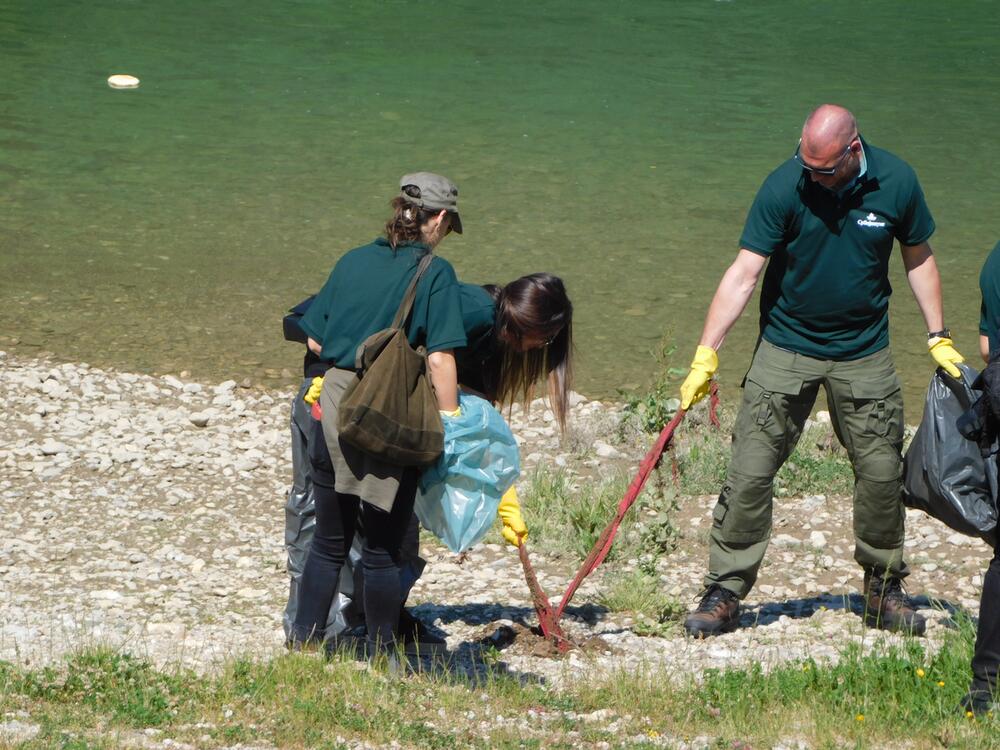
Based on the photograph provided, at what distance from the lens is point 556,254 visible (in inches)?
441

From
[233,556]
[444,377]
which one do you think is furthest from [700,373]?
[233,556]

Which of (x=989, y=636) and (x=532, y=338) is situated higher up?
(x=532, y=338)

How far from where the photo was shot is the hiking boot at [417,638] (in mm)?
4922

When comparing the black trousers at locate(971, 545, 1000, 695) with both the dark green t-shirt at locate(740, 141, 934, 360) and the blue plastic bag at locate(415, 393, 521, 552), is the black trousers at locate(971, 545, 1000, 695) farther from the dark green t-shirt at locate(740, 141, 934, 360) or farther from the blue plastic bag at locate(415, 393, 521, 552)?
the blue plastic bag at locate(415, 393, 521, 552)

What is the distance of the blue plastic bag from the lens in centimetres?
438

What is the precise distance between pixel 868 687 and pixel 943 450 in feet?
2.88

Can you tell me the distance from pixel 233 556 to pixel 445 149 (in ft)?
27.8

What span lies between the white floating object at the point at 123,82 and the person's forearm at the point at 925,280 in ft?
43.0

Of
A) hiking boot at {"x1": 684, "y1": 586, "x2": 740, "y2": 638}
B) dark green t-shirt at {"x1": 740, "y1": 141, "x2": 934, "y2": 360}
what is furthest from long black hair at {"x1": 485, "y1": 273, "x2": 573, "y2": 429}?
hiking boot at {"x1": 684, "y1": 586, "x2": 740, "y2": 638}

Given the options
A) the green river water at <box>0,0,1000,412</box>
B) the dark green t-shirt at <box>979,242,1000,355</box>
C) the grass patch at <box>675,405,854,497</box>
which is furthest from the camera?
the green river water at <box>0,0,1000,412</box>

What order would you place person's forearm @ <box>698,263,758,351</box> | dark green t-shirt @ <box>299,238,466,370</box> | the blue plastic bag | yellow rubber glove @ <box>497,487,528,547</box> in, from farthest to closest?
person's forearm @ <box>698,263,758,351</box>
yellow rubber glove @ <box>497,487,528,547</box>
the blue plastic bag
dark green t-shirt @ <box>299,238,466,370</box>

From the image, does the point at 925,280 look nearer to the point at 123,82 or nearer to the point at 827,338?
the point at 827,338

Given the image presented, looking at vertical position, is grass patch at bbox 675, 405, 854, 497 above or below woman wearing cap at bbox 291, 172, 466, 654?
below

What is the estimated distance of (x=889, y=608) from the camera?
17.1ft
